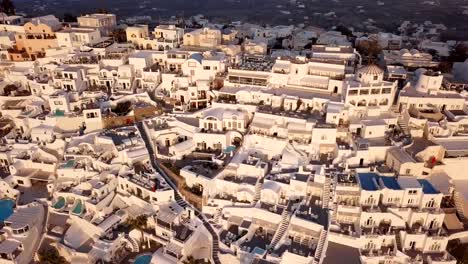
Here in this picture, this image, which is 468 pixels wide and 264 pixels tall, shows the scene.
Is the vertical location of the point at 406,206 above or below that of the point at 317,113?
below

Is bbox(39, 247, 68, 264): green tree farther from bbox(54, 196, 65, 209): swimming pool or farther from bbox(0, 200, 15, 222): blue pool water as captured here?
bbox(0, 200, 15, 222): blue pool water

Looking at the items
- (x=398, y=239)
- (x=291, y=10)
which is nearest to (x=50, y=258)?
(x=398, y=239)

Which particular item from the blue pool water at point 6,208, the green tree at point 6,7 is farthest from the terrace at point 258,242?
the green tree at point 6,7

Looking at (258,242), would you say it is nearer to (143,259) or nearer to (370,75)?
(143,259)

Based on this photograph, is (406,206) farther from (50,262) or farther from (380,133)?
(50,262)

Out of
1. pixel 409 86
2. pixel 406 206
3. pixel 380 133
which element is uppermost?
pixel 409 86

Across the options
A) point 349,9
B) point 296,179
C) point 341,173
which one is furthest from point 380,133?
point 349,9
